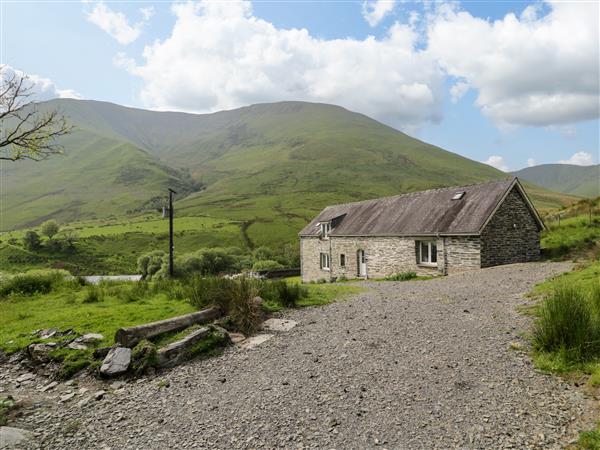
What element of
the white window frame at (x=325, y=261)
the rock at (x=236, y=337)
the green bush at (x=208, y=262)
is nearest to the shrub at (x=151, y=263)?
the green bush at (x=208, y=262)

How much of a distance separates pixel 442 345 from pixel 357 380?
110 inches

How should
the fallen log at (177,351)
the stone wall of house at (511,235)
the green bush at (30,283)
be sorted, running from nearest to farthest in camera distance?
1. the fallen log at (177,351)
2. the green bush at (30,283)
3. the stone wall of house at (511,235)

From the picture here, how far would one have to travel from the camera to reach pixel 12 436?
6230 millimetres

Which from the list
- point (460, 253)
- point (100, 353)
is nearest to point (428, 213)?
point (460, 253)

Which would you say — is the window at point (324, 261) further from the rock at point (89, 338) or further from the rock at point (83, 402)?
the rock at point (83, 402)

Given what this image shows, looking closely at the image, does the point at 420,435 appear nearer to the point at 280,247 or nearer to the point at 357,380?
the point at 357,380

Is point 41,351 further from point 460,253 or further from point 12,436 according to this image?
point 460,253

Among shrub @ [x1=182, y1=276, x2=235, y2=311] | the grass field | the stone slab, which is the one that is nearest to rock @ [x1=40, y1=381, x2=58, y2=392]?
the grass field

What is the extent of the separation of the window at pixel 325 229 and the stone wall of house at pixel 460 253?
1464cm

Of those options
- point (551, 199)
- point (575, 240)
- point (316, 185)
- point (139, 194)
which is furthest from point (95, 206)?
point (551, 199)

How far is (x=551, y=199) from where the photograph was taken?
562 ft

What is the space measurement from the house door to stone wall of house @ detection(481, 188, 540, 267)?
35.7ft

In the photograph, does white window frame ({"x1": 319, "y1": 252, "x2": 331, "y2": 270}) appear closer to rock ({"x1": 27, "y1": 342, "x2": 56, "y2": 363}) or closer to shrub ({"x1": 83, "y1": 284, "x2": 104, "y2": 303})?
shrub ({"x1": 83, "y1": 284, "x2": 104, "y2": 303})

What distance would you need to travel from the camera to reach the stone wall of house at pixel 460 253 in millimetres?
24656
